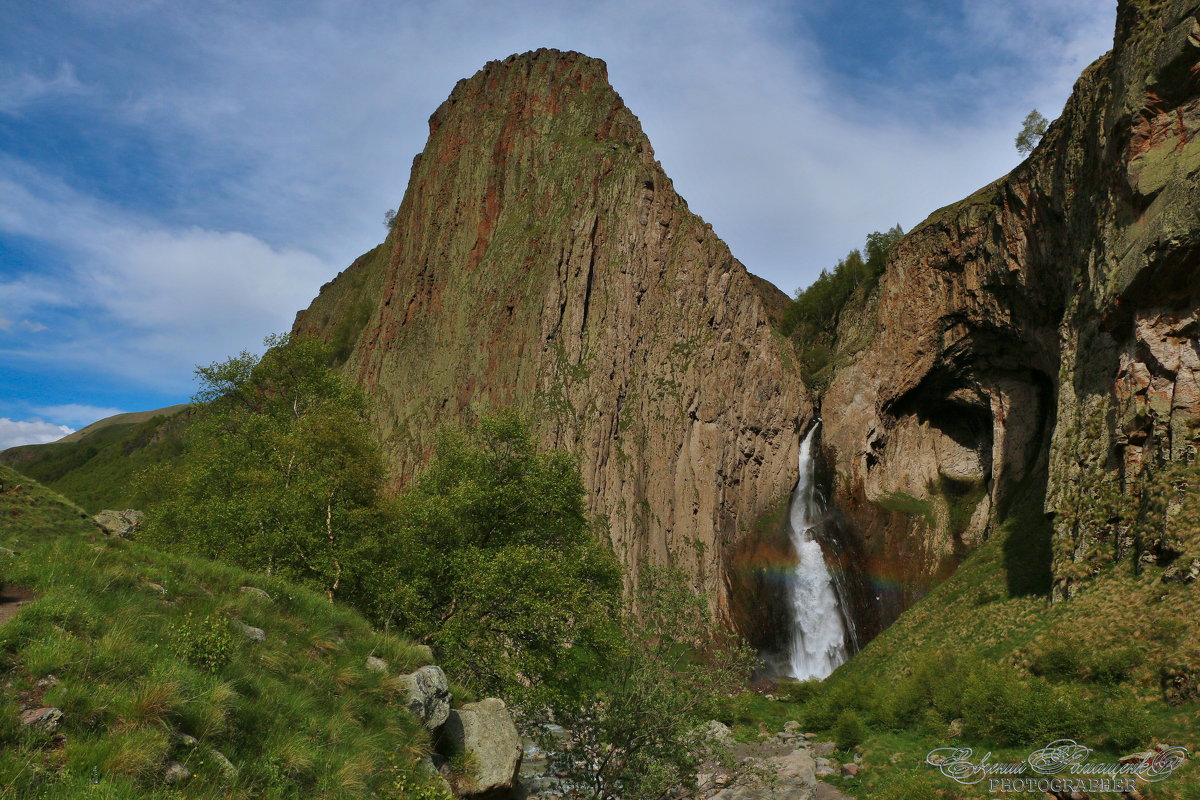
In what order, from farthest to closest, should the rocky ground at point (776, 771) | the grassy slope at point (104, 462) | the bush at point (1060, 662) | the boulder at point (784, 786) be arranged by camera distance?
the grassy slope at point (104, 462) → the bush at point (1060, 662) → the boulder at point (784, 786) → the rocky ground at point (776, 771)

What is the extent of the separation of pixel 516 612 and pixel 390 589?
3696 mm

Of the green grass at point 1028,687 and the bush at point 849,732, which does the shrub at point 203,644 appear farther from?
the bush at point 849,732

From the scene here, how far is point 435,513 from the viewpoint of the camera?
18125 millimetres

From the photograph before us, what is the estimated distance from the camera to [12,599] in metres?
9.48

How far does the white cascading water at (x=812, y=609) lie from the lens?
5238 centimetres

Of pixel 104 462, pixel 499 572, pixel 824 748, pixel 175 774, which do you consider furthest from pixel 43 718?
pixel 104 462

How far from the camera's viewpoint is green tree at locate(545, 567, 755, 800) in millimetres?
15063

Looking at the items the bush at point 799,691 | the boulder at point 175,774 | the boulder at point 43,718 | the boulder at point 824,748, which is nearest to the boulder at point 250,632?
the boulder at point 175,774

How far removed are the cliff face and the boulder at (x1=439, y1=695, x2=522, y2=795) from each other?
24721 millimetres

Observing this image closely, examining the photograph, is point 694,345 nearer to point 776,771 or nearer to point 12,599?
point 776,771

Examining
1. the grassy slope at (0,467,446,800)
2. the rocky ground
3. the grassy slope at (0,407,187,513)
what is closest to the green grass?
the rocky ground

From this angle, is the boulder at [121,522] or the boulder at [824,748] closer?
the boulder at [824,748]

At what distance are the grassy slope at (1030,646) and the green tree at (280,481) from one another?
19.2 meters

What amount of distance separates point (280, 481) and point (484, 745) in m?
15.0
